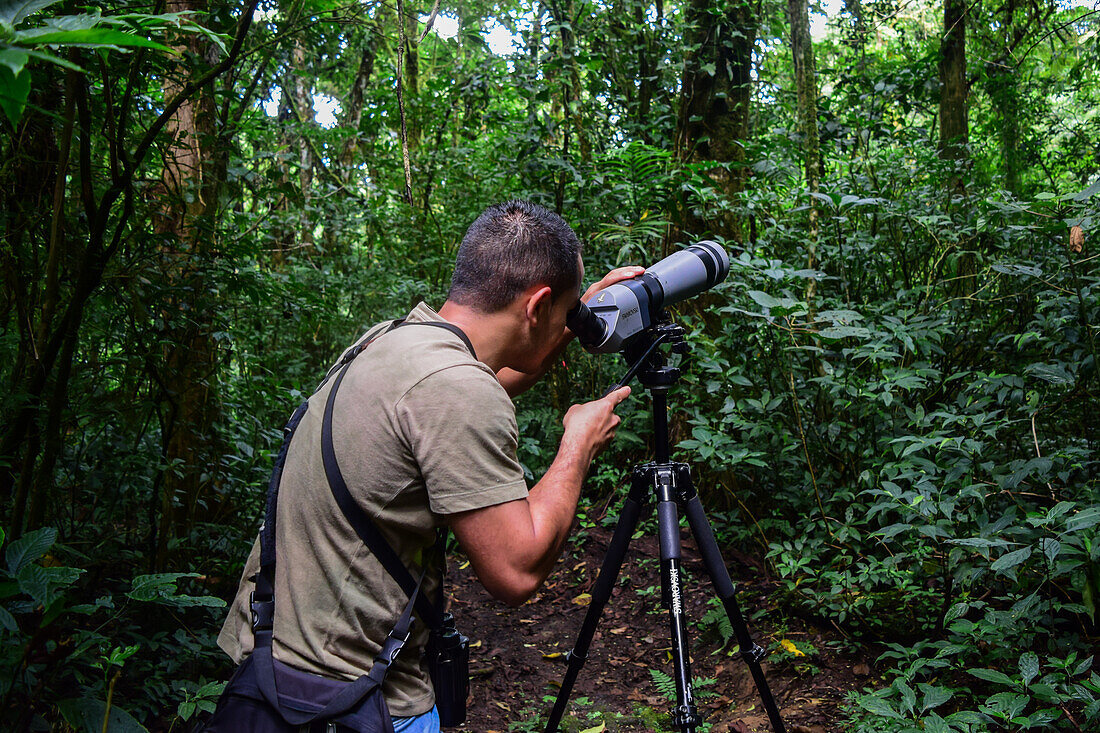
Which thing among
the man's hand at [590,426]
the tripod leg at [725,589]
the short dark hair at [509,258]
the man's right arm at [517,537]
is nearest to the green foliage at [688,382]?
the tripod leg at [725,589]

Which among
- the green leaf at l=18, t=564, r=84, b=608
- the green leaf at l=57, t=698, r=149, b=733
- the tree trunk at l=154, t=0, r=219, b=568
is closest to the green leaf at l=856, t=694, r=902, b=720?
the green leaf at l=57, t=698, r=149, b=733

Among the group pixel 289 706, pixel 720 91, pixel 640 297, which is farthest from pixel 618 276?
pixel 720 91

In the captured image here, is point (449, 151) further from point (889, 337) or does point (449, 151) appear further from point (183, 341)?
point (889, 337)

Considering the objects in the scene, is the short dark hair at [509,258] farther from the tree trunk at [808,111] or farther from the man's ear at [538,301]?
the tree trunk at [808,111]

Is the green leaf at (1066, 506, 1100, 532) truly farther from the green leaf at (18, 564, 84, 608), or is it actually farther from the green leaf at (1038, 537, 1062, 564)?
the green leaf at (18, 564, 84, 608)

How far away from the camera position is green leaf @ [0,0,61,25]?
73 centimetres

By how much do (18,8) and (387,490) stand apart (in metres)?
0.88

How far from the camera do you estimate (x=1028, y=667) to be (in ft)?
6.40

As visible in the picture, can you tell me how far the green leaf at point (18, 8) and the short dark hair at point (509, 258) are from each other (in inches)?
36.5

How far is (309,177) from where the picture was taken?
9.62 metres

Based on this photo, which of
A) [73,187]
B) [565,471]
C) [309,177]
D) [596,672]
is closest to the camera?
[565,471]

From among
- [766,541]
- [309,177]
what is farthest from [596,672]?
[309,177]

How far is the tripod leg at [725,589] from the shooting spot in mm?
2119

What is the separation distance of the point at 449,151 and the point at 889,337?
418 cm
